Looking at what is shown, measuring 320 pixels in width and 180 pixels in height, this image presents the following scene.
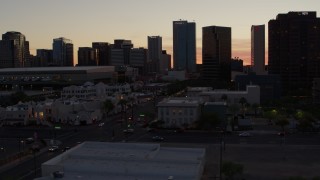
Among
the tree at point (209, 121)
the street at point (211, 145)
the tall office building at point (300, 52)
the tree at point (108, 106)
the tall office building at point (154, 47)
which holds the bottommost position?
the street at point (211, 145)

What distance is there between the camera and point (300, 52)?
208 feet

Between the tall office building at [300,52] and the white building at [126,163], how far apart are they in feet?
155

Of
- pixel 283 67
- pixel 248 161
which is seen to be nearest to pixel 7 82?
pixel 283 67

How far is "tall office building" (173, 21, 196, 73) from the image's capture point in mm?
142375

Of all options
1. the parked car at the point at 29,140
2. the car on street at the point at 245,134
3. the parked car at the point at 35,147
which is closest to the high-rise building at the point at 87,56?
the parked car at the point at 29,140

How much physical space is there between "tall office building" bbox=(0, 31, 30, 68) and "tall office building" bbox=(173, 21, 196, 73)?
4769cm

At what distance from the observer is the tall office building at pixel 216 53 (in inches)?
3145

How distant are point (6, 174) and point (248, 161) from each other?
999 centimetres

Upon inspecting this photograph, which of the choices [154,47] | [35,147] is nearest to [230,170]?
[35,147]

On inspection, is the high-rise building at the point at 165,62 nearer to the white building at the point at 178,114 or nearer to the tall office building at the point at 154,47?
the tall office building at the point at 154,47

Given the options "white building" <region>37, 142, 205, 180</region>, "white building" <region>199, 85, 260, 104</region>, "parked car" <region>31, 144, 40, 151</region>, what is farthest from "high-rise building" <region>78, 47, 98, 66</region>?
"white building" <region>37, 142, 205, 180</region>

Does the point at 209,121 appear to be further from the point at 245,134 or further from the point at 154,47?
the point at 154,47

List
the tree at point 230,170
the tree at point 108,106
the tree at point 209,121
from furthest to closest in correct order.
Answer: the tree at point 108,106, the tree at point 209,121, the tree at point 230,170

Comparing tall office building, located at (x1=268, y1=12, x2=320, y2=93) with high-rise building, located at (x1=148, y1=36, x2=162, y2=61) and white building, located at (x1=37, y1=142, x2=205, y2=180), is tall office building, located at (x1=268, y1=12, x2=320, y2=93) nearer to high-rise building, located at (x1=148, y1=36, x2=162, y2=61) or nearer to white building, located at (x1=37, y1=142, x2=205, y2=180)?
white building, located at (x1=37, y1=142, x2=205, y2=180)
